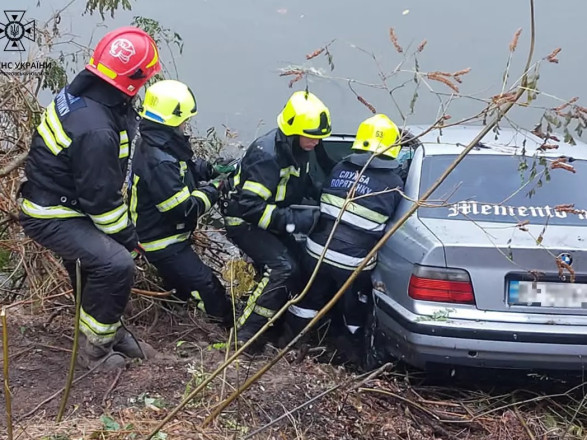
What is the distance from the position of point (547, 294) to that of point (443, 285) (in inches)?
20.3

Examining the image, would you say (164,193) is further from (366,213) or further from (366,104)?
(366,104)

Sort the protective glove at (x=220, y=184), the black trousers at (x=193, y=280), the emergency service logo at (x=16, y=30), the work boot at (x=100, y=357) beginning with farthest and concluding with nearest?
the emergency service logo at (x=16, y=30) → the protective glove at (x=220, y=184) → the black trousers at (x=193, y=280) → the work boot at (x=100, y=357)

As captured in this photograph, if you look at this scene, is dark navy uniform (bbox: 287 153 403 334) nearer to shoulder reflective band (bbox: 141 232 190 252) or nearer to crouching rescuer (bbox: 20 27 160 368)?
shoulder reflective band (bbox: 141 232 190 252)

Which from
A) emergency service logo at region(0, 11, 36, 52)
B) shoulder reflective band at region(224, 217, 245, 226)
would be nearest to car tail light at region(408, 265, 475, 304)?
shoulder reflective band at region(224, 217, 245, 226)

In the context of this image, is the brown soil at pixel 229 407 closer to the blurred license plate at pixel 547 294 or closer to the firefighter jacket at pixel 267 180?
the blurred license plate at pixel 547 294

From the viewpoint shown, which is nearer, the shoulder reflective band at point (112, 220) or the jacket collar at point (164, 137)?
the shoulder reflective band at point (112, 220)

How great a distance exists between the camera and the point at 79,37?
5.62 meters

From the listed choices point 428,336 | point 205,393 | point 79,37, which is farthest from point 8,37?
point 428,336

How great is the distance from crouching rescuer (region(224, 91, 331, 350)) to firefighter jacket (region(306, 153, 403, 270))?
0.21m

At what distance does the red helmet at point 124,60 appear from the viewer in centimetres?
339

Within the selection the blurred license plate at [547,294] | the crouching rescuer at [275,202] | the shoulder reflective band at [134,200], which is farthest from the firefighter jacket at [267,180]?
the blurred license plate at [547,294]

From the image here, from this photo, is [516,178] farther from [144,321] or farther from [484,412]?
[144,321]

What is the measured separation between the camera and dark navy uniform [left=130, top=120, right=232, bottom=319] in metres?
4.02

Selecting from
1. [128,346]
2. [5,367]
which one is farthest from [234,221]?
[5,367]
